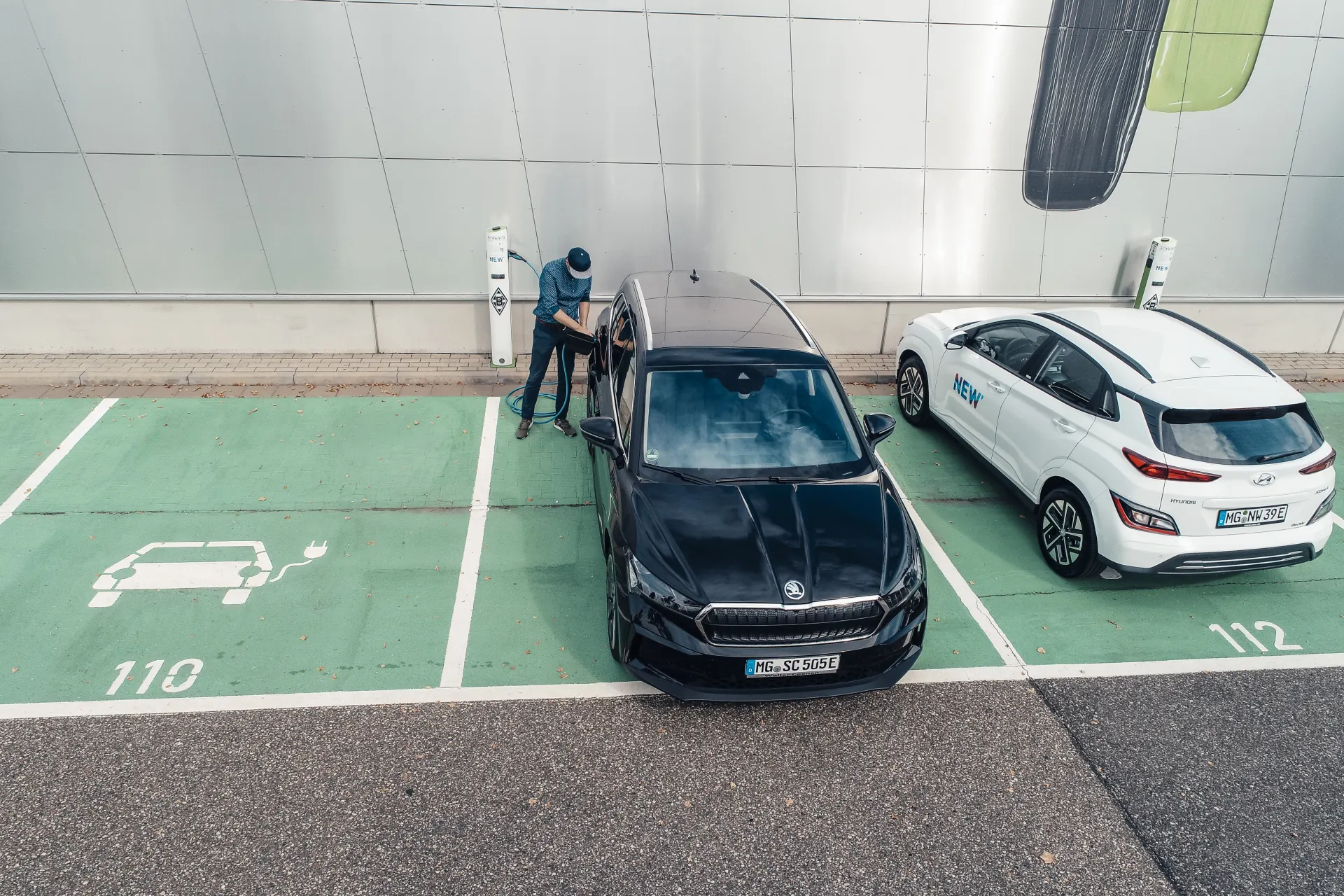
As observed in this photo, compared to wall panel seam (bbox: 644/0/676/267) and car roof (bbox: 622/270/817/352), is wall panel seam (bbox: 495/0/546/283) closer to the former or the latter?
wall panel seam (bbox: 644/0/676/267)

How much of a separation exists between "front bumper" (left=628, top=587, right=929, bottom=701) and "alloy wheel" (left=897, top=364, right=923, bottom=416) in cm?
408

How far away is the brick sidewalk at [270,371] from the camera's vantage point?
8422 mm

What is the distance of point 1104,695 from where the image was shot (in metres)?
4.83

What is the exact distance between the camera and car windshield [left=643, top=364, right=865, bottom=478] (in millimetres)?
4934

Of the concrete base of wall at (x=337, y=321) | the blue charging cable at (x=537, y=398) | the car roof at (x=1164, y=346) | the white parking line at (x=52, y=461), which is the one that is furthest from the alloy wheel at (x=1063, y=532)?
the white parking line at (x=52, y=461)

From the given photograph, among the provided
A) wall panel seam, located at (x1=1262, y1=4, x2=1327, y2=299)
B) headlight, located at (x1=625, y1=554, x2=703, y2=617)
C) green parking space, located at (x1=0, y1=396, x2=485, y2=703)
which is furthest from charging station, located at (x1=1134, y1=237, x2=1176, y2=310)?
green parking space, located at (x1=0, y1=396, x2=485, y2=703)

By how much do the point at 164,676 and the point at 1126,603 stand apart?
21.6 feet

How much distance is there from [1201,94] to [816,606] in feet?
29.2

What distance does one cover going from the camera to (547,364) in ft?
24.7

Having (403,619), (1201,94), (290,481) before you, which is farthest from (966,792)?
(1201,94)

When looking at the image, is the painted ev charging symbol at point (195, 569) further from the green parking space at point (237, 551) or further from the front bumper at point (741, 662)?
the front bumper at point (741, 662)

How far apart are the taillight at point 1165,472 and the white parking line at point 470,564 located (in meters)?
4.74

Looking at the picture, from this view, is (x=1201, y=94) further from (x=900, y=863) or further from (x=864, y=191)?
(x=900, y=863)

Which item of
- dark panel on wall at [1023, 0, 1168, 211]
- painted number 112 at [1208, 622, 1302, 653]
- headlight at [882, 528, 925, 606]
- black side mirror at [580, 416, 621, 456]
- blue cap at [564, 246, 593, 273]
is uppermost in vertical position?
dark panel on wall at [1023, 0, 1168, 211]
